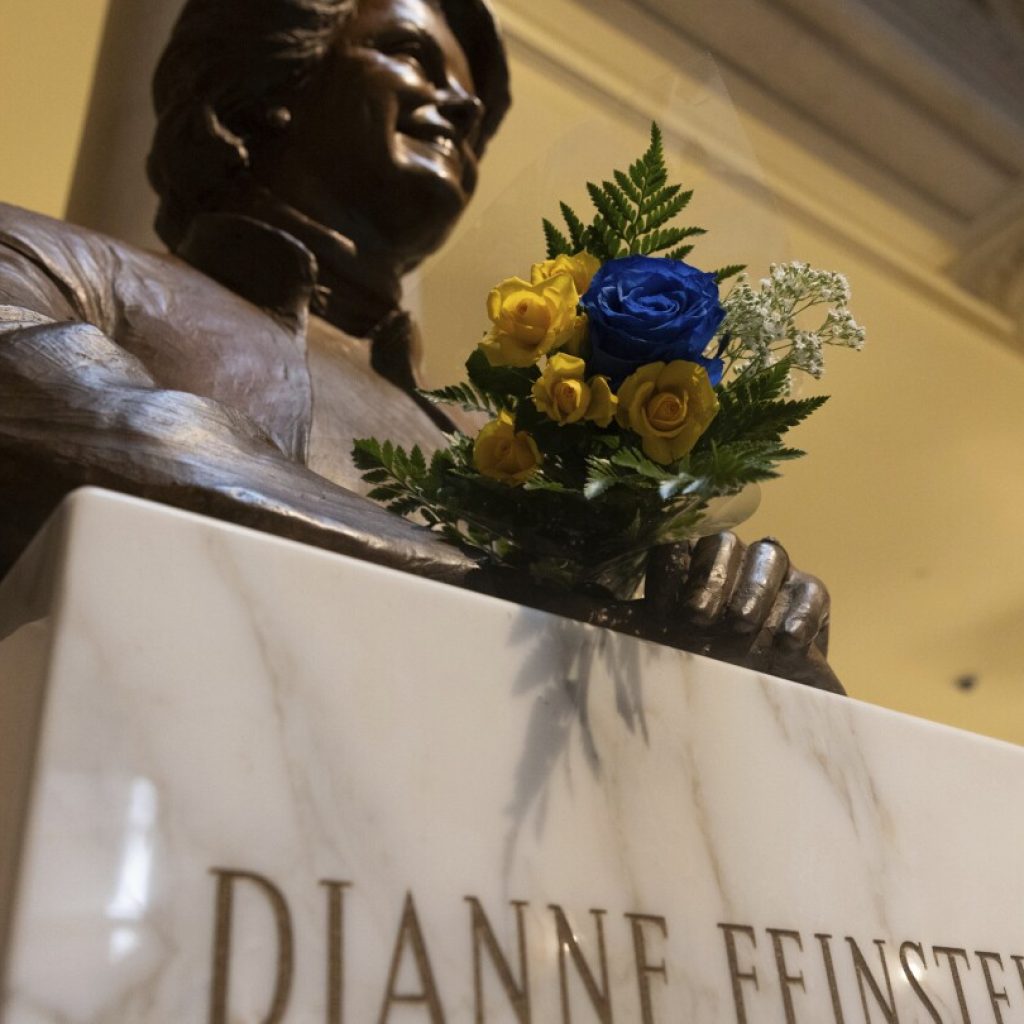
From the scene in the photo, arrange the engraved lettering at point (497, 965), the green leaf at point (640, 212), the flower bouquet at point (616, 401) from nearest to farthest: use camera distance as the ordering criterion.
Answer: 1. the engraved lettering at point (497, 965)
2. the flower bouquet at point (616, 401)
3. the green leaf at point (640, 212)

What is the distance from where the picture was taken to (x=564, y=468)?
1.01m

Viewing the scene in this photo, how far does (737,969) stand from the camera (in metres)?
0.87

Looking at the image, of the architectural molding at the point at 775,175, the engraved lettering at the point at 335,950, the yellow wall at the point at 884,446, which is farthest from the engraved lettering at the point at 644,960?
the yellow wall at the point at 884,446

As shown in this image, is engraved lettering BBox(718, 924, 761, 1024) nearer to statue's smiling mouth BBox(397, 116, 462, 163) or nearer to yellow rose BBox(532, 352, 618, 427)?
yellow rose BBox(532, 352, 618, 427)

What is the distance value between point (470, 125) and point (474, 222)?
2.44ft

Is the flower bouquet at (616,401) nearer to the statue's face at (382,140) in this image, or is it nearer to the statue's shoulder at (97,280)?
the statue's shoulder at (97,280)

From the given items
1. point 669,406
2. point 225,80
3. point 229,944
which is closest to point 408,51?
point 225,80

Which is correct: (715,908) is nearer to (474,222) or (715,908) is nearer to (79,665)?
(79,665)

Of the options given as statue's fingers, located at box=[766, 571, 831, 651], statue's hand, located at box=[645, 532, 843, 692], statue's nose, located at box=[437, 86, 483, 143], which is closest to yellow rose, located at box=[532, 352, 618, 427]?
statue's hand, located at box=[645, 532, 843, 692]

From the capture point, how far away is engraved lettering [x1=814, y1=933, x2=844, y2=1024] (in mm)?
903

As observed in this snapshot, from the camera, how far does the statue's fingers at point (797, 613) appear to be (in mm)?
1119

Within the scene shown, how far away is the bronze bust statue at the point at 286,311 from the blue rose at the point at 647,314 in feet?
0.53

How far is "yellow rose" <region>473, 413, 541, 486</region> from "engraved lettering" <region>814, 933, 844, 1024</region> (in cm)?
40

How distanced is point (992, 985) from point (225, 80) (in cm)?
157
